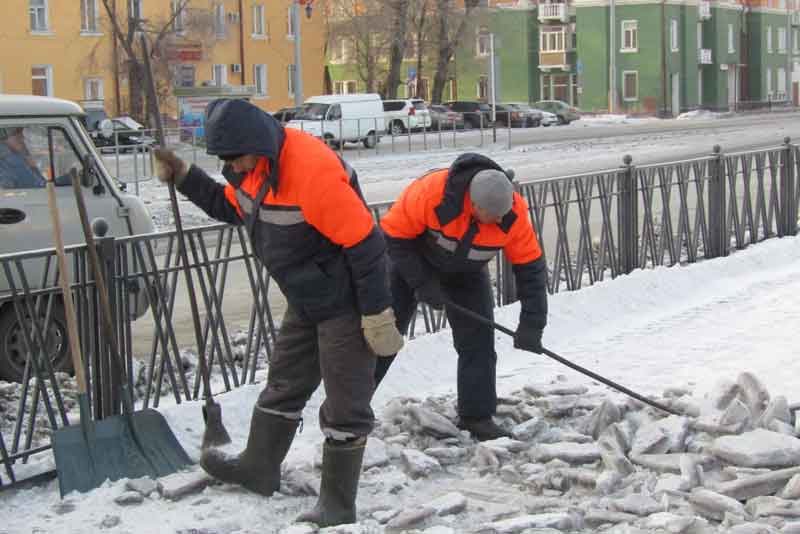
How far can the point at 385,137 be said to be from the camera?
1441 inches

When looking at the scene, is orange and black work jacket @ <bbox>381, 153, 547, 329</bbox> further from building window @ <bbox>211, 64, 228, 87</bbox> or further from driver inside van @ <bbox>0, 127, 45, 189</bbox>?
building window @ <bbox>211, 64, 228, 87</bbox>

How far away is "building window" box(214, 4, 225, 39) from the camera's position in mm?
49281

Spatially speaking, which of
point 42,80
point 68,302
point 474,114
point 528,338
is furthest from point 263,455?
point 42,80

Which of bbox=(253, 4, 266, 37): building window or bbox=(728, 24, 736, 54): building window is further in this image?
bbox=(728, 24, 736, 54): building window

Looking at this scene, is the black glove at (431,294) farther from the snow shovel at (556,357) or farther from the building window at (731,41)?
the building window at (731,41)

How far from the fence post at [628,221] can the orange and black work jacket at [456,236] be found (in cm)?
439

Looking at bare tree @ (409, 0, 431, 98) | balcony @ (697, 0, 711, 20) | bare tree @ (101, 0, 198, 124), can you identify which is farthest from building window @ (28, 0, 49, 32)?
balcony @ (697, 0, 711, 20)

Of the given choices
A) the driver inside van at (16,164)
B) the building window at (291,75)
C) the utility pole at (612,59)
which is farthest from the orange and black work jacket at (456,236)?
the utility pole at (612,59)

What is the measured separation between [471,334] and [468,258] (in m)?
0.49

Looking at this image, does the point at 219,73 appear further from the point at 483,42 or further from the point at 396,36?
the point at 483,42

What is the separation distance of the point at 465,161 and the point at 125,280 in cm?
167

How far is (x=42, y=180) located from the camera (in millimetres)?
8023

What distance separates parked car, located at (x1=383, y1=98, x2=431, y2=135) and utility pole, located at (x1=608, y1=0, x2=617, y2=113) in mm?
18395

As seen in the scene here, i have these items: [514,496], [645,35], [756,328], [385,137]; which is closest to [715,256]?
[756,328]
